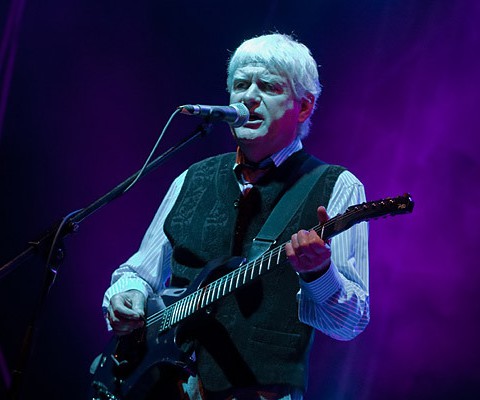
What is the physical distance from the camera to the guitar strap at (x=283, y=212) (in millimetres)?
2182

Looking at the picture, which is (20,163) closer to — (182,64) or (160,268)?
(182,64)

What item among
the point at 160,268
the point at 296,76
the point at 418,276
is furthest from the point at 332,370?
the point at 296,76

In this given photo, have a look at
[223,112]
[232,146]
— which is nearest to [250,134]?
[223,112]

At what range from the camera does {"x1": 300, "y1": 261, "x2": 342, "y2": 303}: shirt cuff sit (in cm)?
189

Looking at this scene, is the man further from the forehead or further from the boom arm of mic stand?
the boom arm of mic stand

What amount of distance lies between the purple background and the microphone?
1398 millimetres

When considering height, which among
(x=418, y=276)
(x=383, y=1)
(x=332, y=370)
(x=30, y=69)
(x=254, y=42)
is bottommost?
(x=332, y=370)

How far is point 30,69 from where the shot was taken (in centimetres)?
397

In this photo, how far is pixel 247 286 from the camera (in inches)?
85.7

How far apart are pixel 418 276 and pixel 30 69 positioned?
8.70 ft

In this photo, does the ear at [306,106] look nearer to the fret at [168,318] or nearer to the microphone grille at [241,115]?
the microphone grille at [241,115]

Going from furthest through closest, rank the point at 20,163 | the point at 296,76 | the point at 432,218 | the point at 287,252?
the point at 20,163 < the point at 432,218 < the point at 296,76 < the point at 287,252

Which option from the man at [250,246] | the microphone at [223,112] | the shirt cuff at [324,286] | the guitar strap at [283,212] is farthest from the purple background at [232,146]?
the shirt cuff at [324,286]

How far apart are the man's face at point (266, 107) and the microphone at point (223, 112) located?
86 mm
